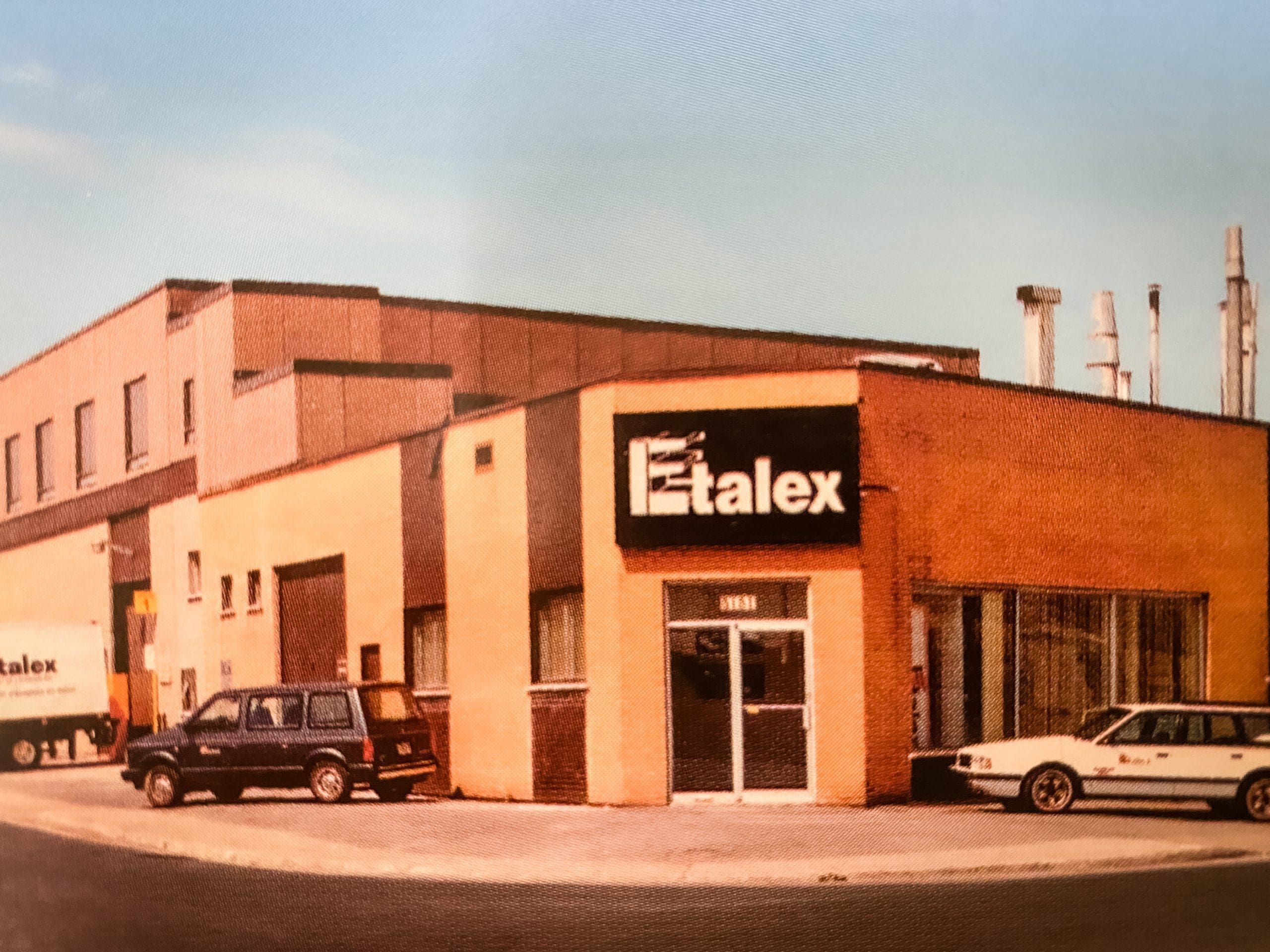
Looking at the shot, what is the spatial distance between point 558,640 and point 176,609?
7.61 m

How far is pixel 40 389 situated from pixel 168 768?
5055 millimetres

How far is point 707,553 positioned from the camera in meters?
19.3

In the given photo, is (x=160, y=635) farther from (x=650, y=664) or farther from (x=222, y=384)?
(x=650, y=664)

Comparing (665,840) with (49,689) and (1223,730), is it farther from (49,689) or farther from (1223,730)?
(49,689)

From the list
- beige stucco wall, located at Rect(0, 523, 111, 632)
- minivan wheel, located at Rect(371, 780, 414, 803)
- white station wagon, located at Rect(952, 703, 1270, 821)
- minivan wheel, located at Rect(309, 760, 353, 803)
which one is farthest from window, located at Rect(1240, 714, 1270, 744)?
beige stucco wall, located at Rect(0, 523, 111, 632)

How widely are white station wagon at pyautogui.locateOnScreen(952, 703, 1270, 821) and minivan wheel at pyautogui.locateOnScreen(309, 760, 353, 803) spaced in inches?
299

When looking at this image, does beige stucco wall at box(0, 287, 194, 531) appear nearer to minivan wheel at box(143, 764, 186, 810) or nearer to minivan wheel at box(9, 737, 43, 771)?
minivan wheel at box(143, 764, 186, 810)

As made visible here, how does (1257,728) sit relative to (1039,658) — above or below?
below

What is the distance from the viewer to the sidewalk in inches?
585

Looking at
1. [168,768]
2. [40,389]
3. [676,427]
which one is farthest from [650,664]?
[40,389]

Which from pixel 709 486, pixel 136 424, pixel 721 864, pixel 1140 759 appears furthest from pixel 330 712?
pixel 1140 759

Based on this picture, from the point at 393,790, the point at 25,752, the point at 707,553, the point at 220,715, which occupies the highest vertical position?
the point at 707,553

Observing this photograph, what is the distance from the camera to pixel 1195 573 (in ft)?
67.6

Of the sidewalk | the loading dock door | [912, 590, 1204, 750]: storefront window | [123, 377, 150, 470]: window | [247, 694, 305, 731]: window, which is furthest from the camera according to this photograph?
the loading dock door
